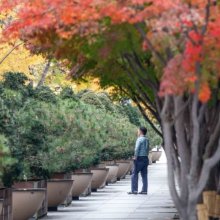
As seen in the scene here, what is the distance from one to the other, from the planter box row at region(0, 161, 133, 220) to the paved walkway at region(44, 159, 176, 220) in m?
0.30

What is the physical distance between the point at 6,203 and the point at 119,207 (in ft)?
27.8

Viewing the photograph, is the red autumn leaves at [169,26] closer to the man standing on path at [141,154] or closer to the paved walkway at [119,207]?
the paved walkway at [119,207]

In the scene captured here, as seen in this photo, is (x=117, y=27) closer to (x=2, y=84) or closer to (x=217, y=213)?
(x=217, y=213)

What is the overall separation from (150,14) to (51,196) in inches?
466

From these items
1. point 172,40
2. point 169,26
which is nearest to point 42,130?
point 172,40

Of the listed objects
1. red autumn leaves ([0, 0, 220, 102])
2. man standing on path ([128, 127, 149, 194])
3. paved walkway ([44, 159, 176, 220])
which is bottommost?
paved walkway ([44, 159, 176, 220])

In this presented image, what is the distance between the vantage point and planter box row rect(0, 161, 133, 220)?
59.6 feet

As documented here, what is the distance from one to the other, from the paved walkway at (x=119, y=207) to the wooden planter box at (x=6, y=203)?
397 centimetres

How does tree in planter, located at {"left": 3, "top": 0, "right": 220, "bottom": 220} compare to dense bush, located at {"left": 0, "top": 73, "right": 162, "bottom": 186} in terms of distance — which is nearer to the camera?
tree in planter, located at {"left": 3, "top": 0, "right": 220, "bottom": 220}

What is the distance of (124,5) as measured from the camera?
12.5 meters

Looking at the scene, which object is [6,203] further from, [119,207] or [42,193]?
[119,207]

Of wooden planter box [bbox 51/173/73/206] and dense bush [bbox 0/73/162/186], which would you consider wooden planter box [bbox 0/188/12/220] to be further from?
wooden planter box [bbox 51/173/73/206]

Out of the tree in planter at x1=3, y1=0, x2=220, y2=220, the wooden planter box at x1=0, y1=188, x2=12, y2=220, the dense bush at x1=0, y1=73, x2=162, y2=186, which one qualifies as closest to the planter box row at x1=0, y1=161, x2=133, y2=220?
the wooden planter box at x1=0, y1=188, x2=12, y2=220

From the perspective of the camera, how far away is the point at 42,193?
1995 cm
